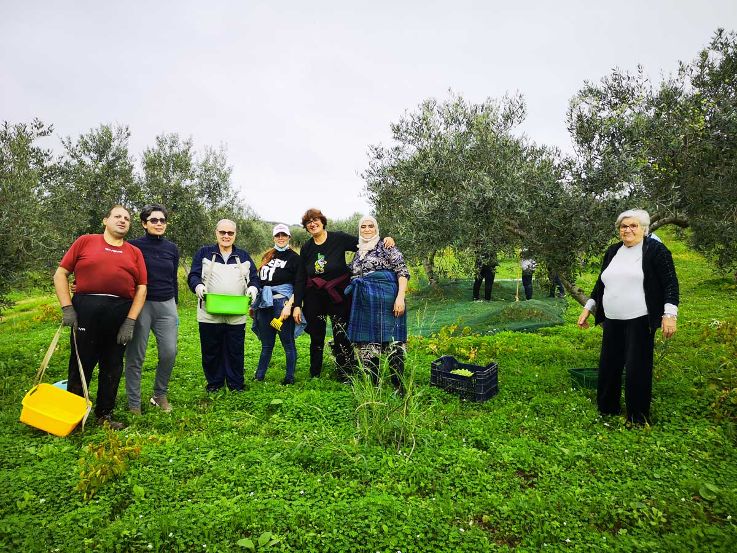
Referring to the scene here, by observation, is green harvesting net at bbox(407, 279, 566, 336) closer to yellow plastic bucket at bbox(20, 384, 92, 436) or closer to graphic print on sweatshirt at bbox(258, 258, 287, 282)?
graphic print on sweatshirt at bbox(258, 258, 287, 282)

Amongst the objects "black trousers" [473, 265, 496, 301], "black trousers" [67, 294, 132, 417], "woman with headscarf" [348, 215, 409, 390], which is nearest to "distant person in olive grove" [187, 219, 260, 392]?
"black trousers" [67, 294, 132, 417]

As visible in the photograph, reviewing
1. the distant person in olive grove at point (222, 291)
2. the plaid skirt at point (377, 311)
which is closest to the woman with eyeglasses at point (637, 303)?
the plaid skirt at point (377, 311)

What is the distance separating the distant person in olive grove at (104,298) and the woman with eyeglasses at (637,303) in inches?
220

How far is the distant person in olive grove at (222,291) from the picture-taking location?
5.99 meters

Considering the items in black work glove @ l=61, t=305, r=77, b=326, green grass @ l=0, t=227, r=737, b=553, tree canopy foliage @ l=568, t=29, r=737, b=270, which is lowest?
green grass @ l=0, t=227, r=737, b=553

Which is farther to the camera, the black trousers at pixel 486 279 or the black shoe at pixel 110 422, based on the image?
the black trousers at pixel 486 279

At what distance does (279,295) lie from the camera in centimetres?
659

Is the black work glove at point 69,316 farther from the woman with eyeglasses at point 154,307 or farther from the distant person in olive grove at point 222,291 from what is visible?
the distant person in olive grove at point 222,291

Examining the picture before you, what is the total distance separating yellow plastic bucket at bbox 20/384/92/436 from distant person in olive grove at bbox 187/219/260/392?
167 centimetres

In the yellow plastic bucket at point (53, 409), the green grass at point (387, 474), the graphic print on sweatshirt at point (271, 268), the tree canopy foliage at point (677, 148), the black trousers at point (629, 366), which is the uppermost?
the tree canopy foliage at point (677, 148)

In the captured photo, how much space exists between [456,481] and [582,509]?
1058mm

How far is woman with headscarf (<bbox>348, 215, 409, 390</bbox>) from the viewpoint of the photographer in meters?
5.95

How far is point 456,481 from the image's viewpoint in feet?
13.2

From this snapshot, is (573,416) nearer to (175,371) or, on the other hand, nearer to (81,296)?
(81,296)
